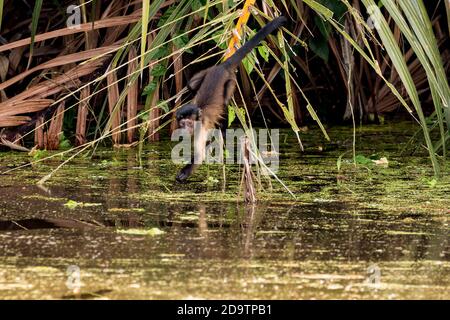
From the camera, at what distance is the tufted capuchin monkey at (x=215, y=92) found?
10.2 feet

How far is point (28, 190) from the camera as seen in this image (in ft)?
11.8

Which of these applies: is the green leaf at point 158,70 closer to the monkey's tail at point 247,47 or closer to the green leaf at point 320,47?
the monkey's tail at point 247,47

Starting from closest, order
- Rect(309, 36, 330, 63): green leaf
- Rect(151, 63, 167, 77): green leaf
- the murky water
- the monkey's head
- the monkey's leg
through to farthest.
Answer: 1. the murky water
2. the monkey's head
3. the monkey's leg
4. Rect(151, 63, 167, 77): green leaf
5. Rect(309, 36, 330, 63): green leaf

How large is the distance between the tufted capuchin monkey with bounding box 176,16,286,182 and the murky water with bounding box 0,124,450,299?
29 centimetres

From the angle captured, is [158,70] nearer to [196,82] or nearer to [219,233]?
[196,82]

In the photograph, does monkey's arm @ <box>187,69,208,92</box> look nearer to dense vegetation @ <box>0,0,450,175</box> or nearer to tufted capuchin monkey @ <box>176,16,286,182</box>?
tufted capuchin monkey @ <box>176,16,286,182</box>

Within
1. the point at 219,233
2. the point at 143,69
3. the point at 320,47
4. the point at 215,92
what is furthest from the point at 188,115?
the point at 320,47

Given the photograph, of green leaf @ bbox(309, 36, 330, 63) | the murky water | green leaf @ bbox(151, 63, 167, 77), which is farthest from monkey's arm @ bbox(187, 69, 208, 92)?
green leaf @ bbox(309, 36, 330, 63)

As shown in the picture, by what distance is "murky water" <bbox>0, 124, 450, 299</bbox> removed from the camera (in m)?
2.29

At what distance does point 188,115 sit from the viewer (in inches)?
122

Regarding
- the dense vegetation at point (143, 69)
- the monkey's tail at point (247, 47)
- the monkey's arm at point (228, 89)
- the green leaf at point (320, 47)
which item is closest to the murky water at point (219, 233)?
the dense vegetation at point (143, 69)

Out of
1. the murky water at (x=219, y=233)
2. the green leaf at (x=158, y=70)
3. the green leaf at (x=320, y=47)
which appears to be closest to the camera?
the murky water at (x=219, y=233)

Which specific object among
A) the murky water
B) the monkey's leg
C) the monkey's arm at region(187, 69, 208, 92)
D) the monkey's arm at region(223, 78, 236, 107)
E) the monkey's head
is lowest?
the murky water

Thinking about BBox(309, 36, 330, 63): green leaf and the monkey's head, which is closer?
the monkey's head
